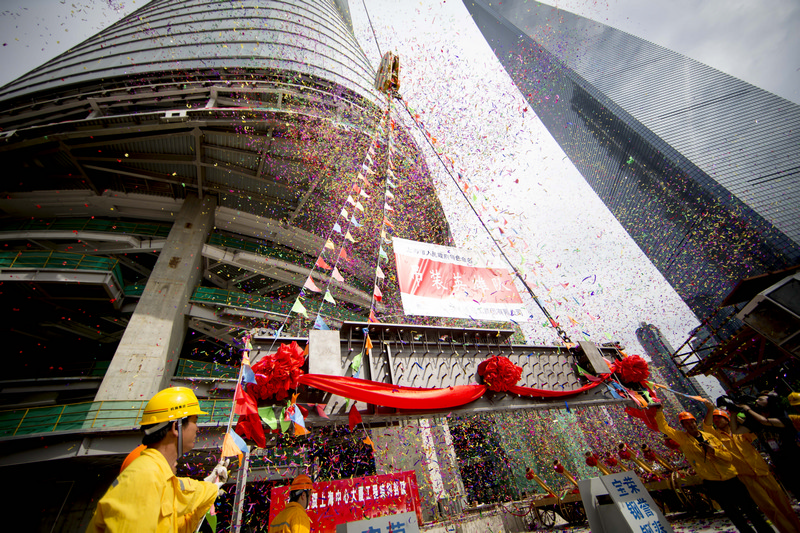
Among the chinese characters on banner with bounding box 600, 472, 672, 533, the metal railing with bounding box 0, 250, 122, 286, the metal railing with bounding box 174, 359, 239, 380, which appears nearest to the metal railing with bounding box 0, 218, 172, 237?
the metal railing with bounding box 0, 250, 122, 286

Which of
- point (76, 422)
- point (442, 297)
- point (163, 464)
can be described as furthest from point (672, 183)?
point (76, 422)

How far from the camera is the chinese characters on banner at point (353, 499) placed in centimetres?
799

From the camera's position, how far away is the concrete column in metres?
11.2

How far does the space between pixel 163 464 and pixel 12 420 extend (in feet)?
44.1

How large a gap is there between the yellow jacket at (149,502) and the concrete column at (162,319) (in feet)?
38.2

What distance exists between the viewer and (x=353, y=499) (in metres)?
8.38

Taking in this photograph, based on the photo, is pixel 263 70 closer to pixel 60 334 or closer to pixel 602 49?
pixel 60 334

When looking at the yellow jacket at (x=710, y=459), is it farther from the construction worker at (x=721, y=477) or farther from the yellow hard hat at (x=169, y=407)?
the yellow hard hat at (x=169, y=407)

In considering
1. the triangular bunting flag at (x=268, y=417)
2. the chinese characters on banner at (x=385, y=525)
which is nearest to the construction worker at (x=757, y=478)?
the chinese characters on banner at (x=385, y=525)

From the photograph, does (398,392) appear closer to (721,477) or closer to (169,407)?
(169,407)

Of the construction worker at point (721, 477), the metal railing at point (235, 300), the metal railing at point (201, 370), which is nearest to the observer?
the construction worker at point (721, 477)

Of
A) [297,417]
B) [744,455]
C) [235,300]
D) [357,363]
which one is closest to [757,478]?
[744,455]

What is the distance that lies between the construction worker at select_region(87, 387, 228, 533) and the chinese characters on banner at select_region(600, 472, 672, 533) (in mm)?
5546

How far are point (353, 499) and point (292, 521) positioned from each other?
4.31 metres
